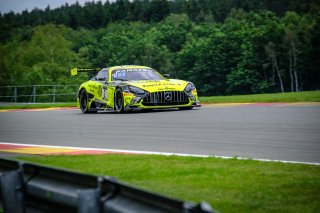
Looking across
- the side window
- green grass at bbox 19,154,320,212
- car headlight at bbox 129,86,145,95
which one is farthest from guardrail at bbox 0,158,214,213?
the side window

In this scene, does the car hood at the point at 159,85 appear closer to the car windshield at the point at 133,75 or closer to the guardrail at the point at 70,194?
the car windshield at the point at 133,75

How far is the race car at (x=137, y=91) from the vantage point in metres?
19.5

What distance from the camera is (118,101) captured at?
20.0m

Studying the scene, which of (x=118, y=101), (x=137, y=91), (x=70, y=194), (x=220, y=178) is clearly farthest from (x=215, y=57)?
(x=70, y=194)

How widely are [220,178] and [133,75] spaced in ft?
44.2

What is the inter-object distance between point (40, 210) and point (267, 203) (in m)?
1.96

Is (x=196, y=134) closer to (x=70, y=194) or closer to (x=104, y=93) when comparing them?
(x=70, y=194)

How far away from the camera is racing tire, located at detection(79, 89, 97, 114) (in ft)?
70.9

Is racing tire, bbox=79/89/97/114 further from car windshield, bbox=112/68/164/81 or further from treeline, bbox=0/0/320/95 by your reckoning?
treeline, bbox=0/0/320/95

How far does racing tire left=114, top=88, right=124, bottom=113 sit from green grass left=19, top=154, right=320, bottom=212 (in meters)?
10.0

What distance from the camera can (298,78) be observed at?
110m

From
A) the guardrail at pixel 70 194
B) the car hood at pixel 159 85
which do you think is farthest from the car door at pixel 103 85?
the guardrail at pixel 70 194

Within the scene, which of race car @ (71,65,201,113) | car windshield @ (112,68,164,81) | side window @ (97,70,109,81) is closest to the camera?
race car @ (71,65,201,113)

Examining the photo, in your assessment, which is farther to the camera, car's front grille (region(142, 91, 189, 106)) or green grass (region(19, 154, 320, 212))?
car's front grille (region(142, 91, 189, 106))
